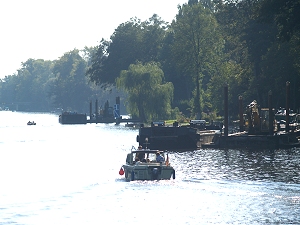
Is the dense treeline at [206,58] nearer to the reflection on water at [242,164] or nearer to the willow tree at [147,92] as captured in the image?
the willow tree at [147,92]

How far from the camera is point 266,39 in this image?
10512 centimetres

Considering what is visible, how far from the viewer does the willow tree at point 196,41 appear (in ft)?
432

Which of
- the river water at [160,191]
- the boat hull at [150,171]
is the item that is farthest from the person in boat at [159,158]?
the river water at [160,191]

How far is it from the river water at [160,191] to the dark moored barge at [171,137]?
4538 mm

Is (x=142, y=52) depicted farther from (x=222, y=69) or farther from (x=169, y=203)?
(x=169, y=203)

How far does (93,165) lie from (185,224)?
88.4ft

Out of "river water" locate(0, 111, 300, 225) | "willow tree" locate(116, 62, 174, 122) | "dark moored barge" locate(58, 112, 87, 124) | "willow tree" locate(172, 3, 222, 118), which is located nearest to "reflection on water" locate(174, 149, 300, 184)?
"river water" locate(0, 111, 300, 225)

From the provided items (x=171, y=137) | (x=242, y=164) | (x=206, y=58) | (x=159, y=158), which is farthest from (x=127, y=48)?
(x=159, y=158)

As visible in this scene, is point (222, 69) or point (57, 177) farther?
point (222, 69)

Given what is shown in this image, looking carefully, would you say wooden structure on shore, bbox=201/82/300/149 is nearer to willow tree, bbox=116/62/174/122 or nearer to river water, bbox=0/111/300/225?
river water, bbox=0/111/300/225

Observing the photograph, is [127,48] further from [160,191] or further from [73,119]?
[160,191]

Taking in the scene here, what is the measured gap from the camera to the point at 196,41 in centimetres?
13375

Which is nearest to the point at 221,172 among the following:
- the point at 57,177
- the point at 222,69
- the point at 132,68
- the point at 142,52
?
the point at 57,177

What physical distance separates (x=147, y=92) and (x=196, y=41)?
1220cm
